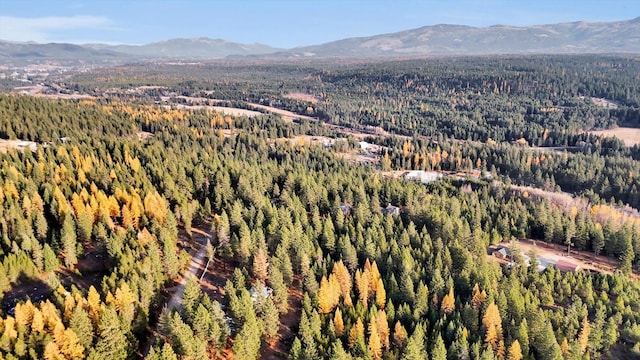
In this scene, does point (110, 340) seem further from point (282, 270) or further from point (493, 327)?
point (493, 327)

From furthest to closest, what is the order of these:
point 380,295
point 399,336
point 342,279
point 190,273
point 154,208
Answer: point 154,208
point 190,273
point 342,279
point 380,295
point 399,336

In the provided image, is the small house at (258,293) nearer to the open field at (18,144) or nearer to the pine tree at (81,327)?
the pine tree at (81,327)

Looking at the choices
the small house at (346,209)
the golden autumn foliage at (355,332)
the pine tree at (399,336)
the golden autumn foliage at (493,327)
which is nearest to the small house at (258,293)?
the golden autumn foliage at (355,332)

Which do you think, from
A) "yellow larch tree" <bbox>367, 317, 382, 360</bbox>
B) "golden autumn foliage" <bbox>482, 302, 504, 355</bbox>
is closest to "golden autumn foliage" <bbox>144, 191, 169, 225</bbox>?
"yellow larch tree" <bbox>367, 317, 382, 360</bbox>

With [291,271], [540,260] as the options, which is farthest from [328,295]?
[540,260]

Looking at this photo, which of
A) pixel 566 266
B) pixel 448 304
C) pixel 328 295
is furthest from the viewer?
pixel 566 266

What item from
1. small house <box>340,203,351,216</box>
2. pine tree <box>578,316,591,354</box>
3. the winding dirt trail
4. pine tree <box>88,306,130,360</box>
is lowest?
pine tree <box>578,316,591,354</box>

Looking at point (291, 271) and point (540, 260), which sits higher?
point (291, 271)

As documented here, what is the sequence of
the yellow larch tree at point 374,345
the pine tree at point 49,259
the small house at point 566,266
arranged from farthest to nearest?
the small house at point 566,266, the pine tree at point 49,259, the yellow larch tree at point 374,345

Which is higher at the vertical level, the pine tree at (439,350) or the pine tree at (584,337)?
the pine tree at (439,350)

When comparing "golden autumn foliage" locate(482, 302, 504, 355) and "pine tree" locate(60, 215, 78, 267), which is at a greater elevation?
"pine tree" locate(60, 215, 78, 267)

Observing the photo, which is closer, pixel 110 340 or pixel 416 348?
pixel 110 340

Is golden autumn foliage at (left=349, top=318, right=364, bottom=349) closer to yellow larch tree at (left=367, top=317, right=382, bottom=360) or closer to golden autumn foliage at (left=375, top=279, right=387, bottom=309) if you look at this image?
yellow larch tree at (left=367, top=317, right=382, bottom=360)

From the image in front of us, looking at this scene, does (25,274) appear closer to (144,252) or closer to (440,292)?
(144,252)
